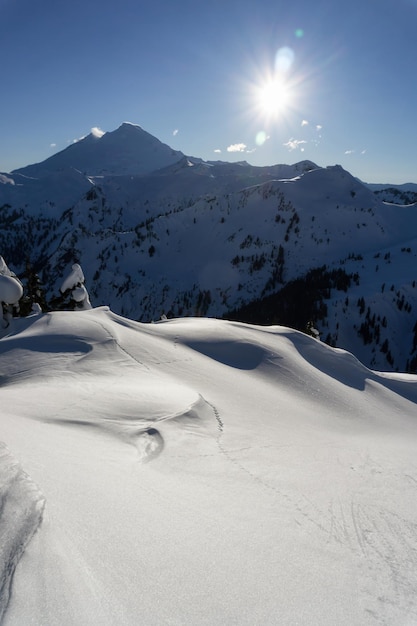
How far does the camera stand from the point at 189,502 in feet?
12.3

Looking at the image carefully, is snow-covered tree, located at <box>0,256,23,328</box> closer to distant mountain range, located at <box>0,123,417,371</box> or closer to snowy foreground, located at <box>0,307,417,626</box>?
snowy foreground, located at <box>0,307,417,626</box>

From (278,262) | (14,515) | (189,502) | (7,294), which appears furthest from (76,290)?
(278,262)

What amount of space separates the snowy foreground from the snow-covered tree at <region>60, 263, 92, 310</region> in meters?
15.1

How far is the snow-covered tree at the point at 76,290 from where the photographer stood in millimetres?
24719

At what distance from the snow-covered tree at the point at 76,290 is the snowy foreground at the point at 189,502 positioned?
15137 millimetres

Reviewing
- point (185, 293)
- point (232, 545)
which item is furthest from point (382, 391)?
point (185, 293)

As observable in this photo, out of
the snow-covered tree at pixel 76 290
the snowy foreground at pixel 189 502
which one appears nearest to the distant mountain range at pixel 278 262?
the snow-covered tree at pixel 76 290

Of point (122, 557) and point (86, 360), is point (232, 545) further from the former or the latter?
point (86, 360)

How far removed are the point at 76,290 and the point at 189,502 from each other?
2320 centimetres

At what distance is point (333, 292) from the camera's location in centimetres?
9181

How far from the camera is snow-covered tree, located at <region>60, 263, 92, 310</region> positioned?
24.7 m

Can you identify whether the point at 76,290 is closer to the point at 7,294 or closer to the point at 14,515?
the point at 7,294

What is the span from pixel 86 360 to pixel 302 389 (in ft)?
21.2

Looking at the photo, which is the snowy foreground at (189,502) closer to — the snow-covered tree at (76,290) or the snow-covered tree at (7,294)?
the snow-covered tree at (7,294)
